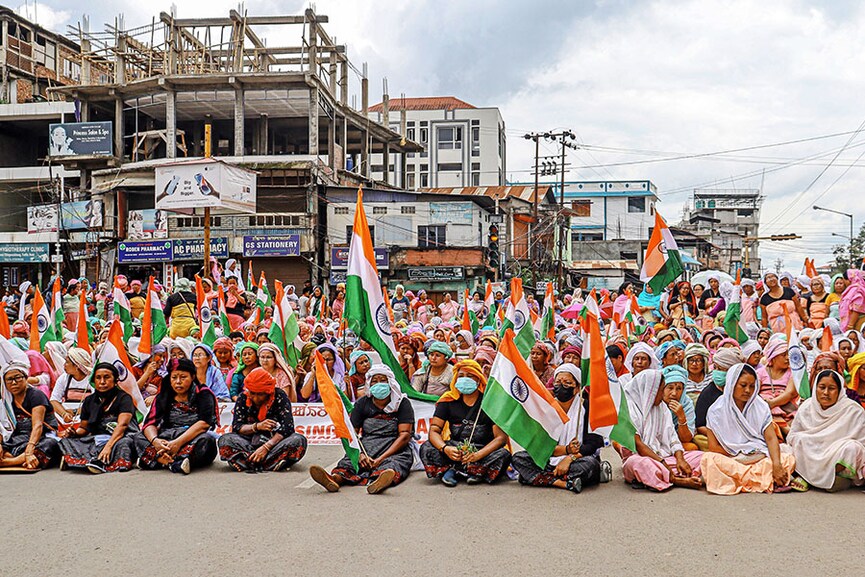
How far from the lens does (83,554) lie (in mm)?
5367

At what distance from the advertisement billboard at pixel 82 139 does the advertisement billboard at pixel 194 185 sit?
10.6 metres

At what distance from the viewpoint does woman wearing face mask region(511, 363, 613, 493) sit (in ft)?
23.2

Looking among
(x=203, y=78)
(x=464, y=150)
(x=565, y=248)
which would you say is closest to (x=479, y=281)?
(x=203, y=78)

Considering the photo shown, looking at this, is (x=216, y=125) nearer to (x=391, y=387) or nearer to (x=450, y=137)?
(x=450, y=137)

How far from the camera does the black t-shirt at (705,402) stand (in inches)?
284

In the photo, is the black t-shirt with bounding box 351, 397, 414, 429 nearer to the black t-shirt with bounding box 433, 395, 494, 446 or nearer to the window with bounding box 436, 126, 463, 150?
the black t-shirt with bounding box 433, 395, 494, 446

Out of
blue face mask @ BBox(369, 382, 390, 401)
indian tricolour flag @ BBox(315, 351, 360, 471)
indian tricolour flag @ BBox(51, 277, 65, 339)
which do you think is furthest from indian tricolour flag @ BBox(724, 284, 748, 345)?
indian tricolour flag @ BBox(51, 277, 65, 339)

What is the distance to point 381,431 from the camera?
762cm

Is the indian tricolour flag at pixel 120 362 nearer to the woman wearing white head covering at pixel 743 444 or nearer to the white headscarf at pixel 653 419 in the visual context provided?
the white headscarf at pixel 653 419

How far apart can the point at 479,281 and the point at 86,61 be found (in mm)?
21372

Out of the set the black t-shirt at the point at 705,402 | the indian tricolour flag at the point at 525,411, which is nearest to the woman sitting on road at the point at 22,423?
the indian tricolour flag at the point at 525,411

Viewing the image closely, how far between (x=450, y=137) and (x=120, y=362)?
62.6 metres

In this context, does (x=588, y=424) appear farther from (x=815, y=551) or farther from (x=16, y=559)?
(x=16, y=559)

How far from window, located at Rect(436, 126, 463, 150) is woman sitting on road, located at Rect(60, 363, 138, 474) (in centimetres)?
6279
